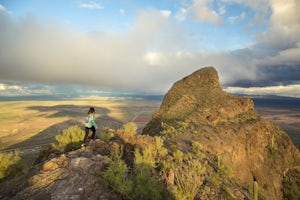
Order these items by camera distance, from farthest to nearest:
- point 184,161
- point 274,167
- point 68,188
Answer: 1. point 274,167
2. point 184,161
3. point 68,188

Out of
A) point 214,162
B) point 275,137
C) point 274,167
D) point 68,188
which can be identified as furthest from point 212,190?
point 275,137

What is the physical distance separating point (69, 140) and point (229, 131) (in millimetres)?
18338

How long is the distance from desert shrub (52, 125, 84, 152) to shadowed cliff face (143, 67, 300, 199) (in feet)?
28.4

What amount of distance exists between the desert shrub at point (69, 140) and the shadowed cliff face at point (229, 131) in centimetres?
866

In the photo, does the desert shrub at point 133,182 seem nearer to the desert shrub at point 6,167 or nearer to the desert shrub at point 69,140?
the desert shrub at point 69,140

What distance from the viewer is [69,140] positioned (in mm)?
14148

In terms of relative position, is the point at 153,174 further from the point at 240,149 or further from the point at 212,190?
the point at 240,149

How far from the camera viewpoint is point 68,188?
28.3 ft

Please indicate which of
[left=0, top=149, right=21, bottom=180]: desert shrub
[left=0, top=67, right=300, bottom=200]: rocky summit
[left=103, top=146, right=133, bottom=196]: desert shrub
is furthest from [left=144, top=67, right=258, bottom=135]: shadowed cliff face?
[left=103, top=146, right=133, bottom=196]: desert shrub

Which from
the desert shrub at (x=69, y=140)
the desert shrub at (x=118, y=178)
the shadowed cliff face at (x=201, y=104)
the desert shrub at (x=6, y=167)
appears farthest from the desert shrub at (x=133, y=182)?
the shadowed cliff face at (x=201, y=104)

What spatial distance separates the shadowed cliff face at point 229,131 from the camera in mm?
22875

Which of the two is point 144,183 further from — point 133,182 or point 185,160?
point 185,160

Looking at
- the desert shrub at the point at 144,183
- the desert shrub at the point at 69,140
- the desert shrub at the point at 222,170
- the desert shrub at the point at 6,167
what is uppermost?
the desert shrub at the point at 69,140

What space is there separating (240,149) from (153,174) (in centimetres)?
1657
